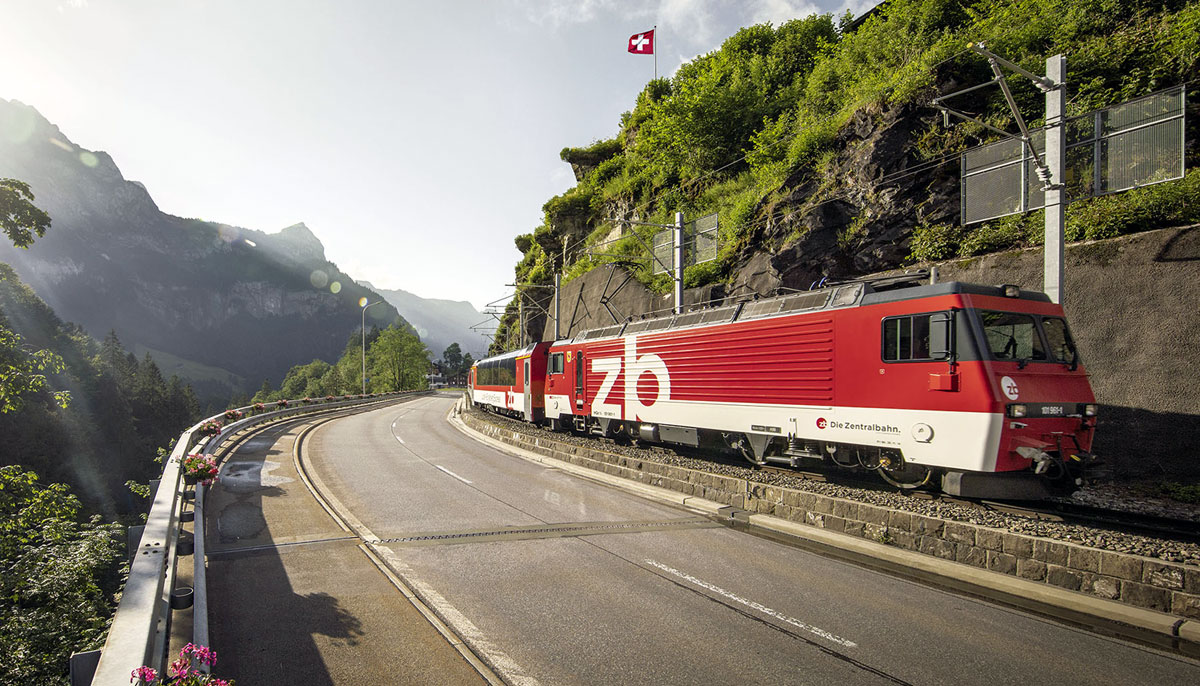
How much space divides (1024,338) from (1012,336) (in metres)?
0.25

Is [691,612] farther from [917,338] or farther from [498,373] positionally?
[498,373]

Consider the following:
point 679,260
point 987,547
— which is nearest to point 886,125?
point 679,260

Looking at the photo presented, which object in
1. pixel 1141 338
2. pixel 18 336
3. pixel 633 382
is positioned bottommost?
pixel 633 382

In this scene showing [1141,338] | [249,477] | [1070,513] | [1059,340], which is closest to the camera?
[1070,513]

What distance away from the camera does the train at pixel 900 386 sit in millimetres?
8562

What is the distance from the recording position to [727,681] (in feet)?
14.4

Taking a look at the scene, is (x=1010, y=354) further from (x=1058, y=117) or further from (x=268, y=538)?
(x=268, y=538)

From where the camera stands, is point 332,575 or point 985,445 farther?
point 985,445

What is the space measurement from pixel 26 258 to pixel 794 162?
251670 millimetres

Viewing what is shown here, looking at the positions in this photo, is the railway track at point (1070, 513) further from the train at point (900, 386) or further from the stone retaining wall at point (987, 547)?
the stone retaining wall at point (987, 547)

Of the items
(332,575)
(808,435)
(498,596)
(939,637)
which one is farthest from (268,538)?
(808,435)

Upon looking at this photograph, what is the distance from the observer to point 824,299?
11.4 meters

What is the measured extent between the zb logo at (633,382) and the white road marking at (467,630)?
393 inches

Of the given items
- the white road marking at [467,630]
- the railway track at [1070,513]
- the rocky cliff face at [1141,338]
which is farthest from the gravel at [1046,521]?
the white road marking at [467,630]
